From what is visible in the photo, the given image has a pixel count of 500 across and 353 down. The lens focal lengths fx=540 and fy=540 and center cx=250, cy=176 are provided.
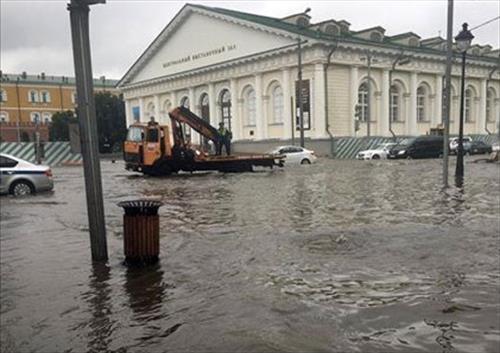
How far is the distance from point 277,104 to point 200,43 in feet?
42.9

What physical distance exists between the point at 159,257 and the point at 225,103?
4839 cm

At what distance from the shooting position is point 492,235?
959 cm

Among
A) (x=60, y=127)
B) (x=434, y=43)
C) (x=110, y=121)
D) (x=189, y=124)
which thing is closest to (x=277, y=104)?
(x=434, y=43)

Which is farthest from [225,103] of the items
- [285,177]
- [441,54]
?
[285,177]

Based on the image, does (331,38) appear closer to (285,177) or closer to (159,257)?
(285,177)

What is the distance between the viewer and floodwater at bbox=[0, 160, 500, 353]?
513 centimetres

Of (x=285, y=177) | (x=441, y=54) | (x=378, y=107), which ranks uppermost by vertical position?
(x=441, y=54)

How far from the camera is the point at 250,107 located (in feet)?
174

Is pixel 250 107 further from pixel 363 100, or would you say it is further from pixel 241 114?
pixel 363 100

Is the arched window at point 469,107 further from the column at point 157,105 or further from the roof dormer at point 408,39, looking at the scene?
the column at point 157,105

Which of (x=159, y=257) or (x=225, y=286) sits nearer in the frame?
(x=225, y=286)

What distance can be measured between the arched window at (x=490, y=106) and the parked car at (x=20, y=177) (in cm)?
5637

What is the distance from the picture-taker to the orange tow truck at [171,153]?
85.9ft

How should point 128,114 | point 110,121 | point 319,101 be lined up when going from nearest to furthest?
1. point 319,101
2. point 128,114
3. point 110,121
